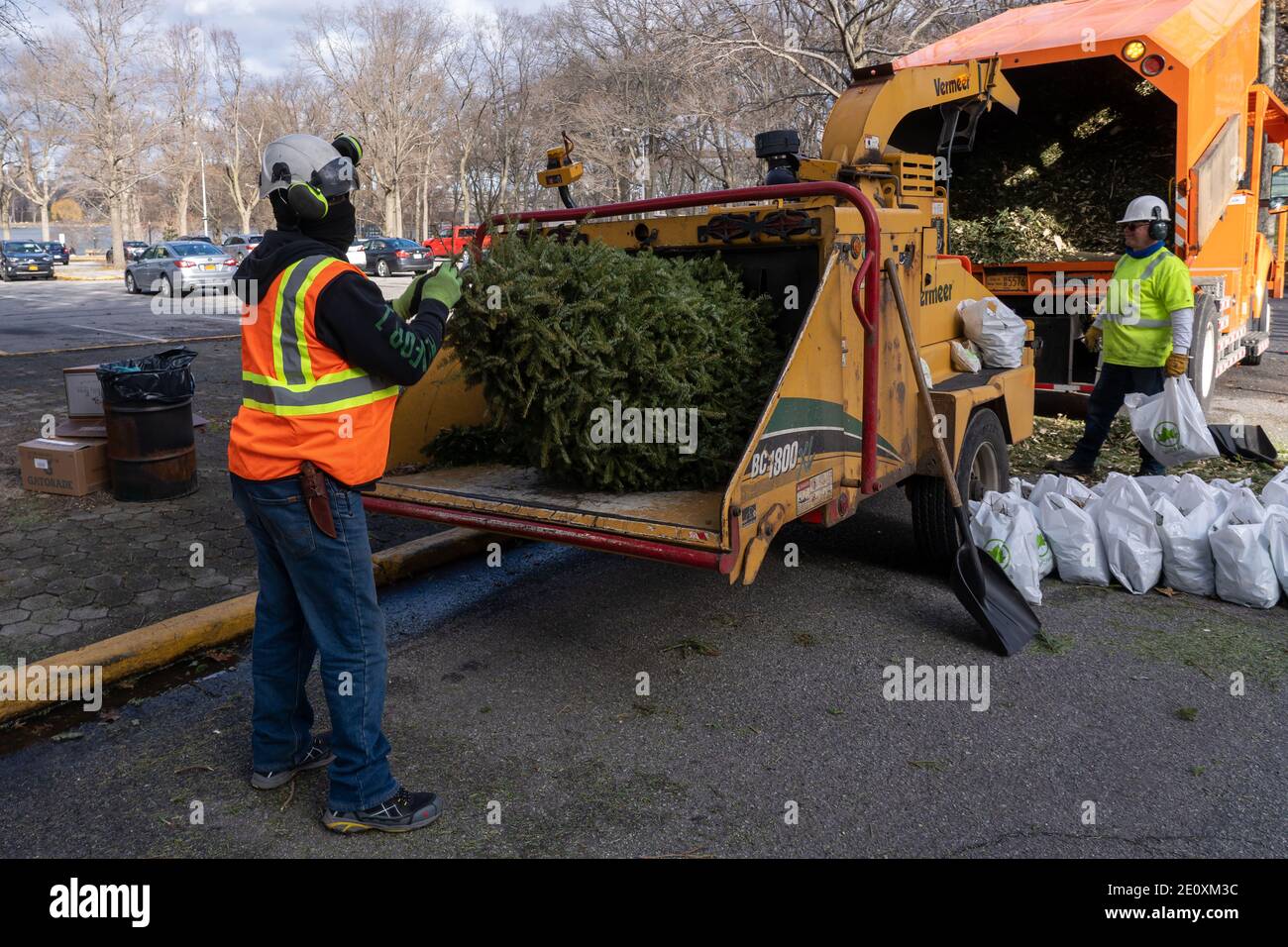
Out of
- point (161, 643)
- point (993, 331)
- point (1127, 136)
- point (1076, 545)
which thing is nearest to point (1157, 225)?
point (993, 331)

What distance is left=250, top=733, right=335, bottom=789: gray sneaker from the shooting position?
333cm

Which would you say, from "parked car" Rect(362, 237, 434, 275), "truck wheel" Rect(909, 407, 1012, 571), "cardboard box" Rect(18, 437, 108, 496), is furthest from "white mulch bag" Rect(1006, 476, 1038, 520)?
"parked car" Rect(362, 237, 434, 275)

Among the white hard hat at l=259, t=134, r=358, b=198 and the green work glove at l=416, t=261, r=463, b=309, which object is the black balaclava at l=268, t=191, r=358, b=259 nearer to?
the white hard hat at l=259, t=134, r=358, b=198

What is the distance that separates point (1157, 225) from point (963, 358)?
213 centimetres

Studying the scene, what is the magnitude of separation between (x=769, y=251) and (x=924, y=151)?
150 inches

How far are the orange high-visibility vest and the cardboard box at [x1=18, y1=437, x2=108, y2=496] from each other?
387 centimetres

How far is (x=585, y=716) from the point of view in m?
3.86

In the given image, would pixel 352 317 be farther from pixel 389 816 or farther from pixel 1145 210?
pixel 1145 210

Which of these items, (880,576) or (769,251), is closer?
(769,251)

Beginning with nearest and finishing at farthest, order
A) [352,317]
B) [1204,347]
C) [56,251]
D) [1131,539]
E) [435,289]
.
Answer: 1. [352,317]
2. [435,289]
3. [1131,539]
4. [1204,347]
5. [56,251]

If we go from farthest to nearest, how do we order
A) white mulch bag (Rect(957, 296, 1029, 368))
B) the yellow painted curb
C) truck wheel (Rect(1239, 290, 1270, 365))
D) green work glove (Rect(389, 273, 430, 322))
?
truck wheel (Rect(1239, 290, 1270, 365)) → white mulch bag (Rect(957, 296, 1029, 368)) → the yellow painted curb → green work glove (Rect(389, 273, 430, 322))

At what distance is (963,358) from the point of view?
5.57 metres

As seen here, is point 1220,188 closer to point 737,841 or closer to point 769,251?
point 769,251
